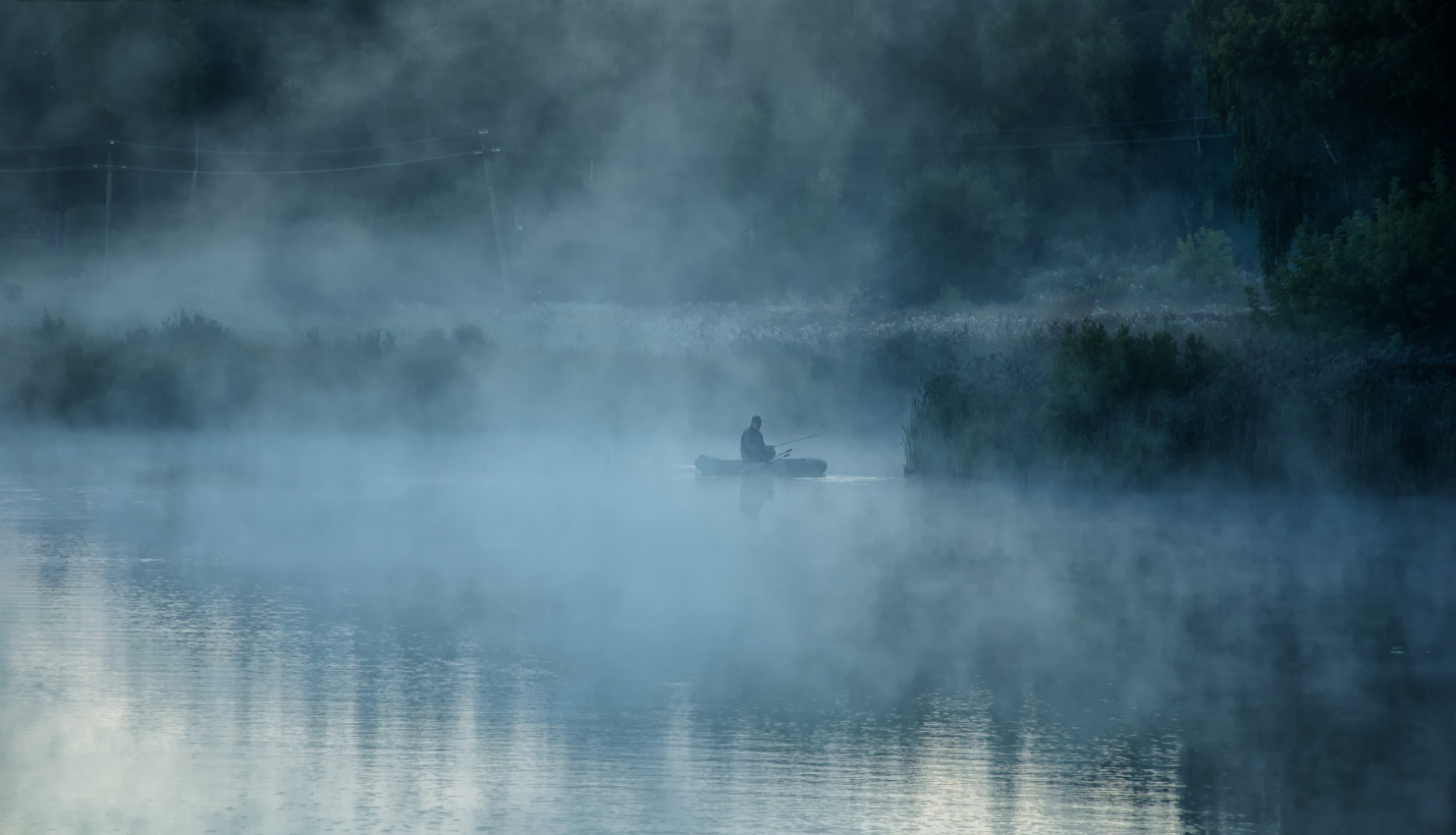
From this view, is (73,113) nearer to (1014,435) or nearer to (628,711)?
→ (1014,435)

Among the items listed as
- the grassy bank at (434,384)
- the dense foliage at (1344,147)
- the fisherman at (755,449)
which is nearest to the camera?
the dense foliage at (1344,147)

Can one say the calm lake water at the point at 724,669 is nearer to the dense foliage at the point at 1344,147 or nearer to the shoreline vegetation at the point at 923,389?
the shoreline vegetation at the point at 923,389

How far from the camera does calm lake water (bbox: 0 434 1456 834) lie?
6352mm

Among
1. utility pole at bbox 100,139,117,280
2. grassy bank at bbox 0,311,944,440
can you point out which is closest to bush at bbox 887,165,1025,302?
grassy bank at bbox 0,311,944,440

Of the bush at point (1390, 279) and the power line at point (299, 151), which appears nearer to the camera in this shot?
the bush at point (1390, 279)

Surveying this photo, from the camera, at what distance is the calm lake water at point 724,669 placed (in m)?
6.35

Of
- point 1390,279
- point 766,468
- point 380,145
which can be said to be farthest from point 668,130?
point 1390,279

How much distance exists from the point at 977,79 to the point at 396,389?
31.0 m

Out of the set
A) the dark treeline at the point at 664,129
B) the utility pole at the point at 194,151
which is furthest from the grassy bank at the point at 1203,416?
the utility pole at the point at 194,151

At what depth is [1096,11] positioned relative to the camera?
49.5 m

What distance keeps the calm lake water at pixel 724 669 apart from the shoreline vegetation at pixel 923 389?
5.16 ft

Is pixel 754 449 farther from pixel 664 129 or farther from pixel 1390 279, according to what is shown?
pixel 664 129

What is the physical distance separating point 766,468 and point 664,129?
31.8 metres

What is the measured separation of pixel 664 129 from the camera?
1972 inches
